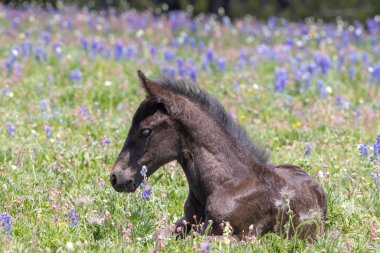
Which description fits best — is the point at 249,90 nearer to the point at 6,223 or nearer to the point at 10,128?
the point at 10,128

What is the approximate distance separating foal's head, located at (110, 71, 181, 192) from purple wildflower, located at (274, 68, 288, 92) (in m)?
5.25

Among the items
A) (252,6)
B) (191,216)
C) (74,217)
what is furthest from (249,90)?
(252,6)

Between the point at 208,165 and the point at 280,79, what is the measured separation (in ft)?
17.9

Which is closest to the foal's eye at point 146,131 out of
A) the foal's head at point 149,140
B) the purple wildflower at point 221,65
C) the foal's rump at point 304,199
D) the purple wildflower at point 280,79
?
the foal's head at point 149,140

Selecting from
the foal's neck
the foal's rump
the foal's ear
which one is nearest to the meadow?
the foal's rump

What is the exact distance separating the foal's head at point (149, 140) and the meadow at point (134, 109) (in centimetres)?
27

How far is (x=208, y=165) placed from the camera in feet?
17.3

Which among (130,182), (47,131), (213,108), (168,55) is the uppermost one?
(213,108)

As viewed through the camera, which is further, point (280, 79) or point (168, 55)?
point (168, 55)

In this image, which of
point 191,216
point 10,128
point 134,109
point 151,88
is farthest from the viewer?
point 134,109

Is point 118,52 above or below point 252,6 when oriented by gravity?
above

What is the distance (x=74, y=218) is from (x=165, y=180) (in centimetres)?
152

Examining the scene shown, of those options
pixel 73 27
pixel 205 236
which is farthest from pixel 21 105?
pixel 73 27

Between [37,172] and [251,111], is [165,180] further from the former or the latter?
[251,111]
